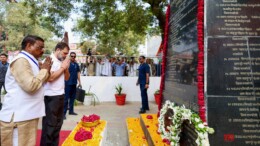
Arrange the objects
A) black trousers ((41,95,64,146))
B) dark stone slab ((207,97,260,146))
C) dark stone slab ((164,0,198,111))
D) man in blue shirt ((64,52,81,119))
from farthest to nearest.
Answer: man in blue shirt ((64,52,81,119)) → black trousers ((41,95,64,146)) → dark stone slab ((164,0,198,111)) → dark stone slab ((207,97,260,146))

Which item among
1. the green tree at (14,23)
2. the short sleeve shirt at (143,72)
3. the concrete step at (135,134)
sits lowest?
the concrete step at (135,134)

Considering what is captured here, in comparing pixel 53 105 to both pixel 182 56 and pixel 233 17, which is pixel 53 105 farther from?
pixel 233 17

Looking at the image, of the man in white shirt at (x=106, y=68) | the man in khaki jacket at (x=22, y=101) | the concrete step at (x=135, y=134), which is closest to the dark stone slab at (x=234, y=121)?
the concrete step at (x=135, y=134)

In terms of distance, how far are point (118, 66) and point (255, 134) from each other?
26.4 ft

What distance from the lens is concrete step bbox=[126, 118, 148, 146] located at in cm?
348

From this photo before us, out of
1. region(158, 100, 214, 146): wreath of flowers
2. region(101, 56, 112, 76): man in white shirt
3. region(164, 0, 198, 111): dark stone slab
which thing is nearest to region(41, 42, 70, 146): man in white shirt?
region(158, 100, 214, 146): wreath of flowers

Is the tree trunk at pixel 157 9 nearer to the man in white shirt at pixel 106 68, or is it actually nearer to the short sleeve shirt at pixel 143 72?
the short sleeve shirt at pixel 143 72

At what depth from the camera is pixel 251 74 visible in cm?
217

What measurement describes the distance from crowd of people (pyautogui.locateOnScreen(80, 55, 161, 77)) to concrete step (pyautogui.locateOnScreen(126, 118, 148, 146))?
512 cm

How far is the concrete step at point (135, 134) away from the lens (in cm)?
348

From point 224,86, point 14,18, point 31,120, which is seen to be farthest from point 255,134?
point 14,18

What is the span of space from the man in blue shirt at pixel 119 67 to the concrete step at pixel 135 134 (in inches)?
199

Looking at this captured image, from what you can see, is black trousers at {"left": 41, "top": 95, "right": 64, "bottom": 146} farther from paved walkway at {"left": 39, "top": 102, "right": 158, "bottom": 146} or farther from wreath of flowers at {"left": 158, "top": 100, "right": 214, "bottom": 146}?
wreath of flowers at {"left": 158, "top": 100, "right": 214, "bottom": 146}

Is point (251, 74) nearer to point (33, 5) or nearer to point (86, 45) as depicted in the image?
point (33, 5)
